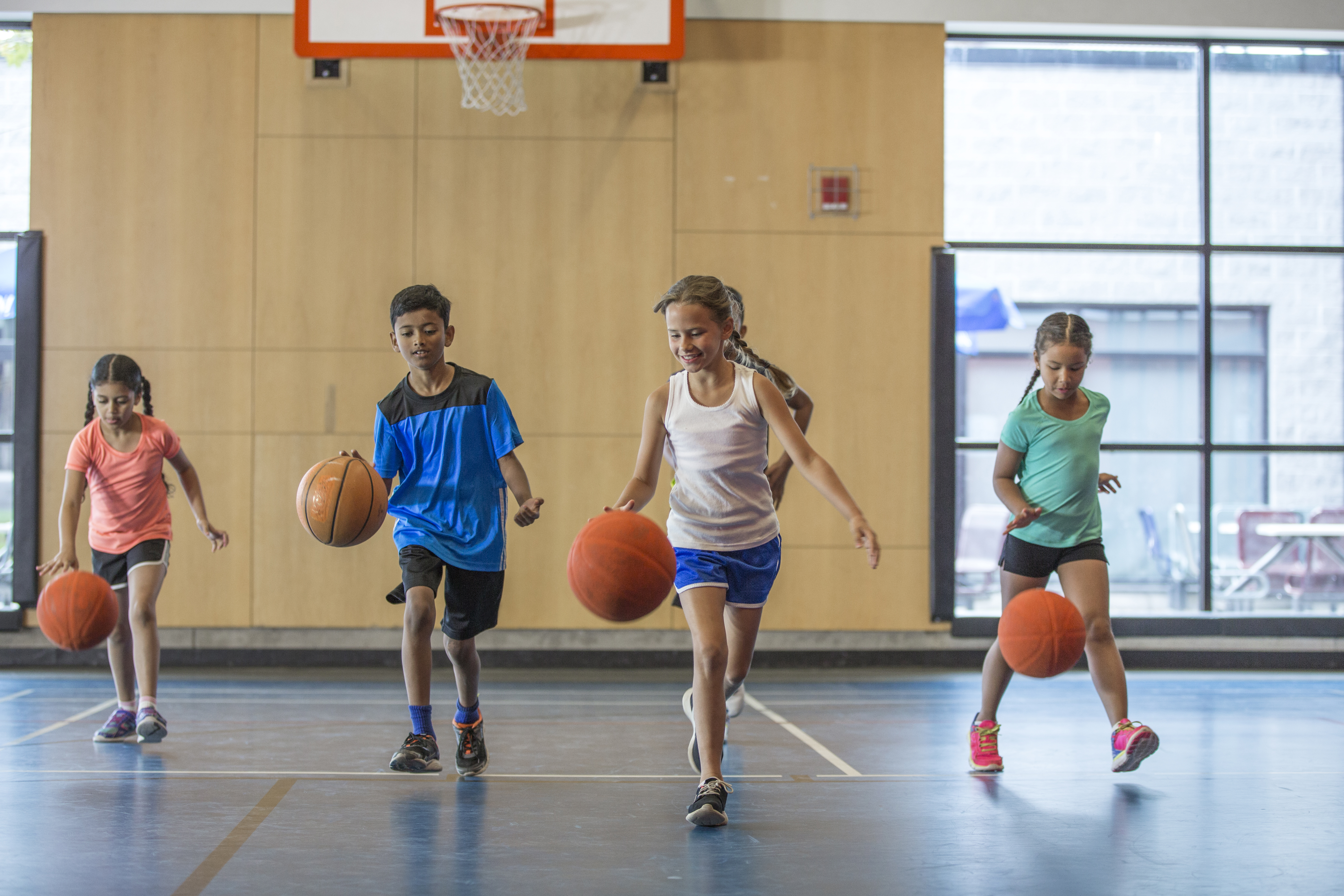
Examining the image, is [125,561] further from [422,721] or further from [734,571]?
[734,571]

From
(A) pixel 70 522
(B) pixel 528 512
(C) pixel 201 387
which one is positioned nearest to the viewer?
(B) pixel 528 512

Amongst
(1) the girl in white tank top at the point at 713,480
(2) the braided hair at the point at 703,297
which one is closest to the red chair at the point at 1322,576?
(1) the girl in white tank top at the point at 713,480

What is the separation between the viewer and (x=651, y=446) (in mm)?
3299

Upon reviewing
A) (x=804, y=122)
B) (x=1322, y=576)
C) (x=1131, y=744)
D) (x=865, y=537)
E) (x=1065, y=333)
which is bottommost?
(x=1131, y=744)

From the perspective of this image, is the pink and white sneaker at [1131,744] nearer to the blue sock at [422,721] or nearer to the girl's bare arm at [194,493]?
the blue sock at [422,721]

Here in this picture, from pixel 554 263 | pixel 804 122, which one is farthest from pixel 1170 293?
pixel 554 263

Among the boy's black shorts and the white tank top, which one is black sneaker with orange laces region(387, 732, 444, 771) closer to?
the boy's black shorts

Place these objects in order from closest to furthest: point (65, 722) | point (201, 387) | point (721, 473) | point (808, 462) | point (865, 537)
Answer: point (865, 537) → point (808, 462) → point (721, 473) → point (65, 722) → point (201, 387)

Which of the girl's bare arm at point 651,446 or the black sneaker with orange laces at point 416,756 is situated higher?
the girl's bare arm at point 651,446

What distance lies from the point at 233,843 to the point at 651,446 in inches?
59.3

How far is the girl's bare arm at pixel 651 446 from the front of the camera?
10.5 ft

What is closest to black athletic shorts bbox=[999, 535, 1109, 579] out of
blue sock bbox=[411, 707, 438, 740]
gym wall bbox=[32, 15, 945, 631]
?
blue sock bbox=[411, 707, 438, 740]

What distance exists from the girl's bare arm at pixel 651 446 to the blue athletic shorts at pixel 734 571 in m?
0.22

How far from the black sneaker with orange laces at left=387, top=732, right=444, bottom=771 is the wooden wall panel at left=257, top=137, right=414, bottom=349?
3.53 meters
